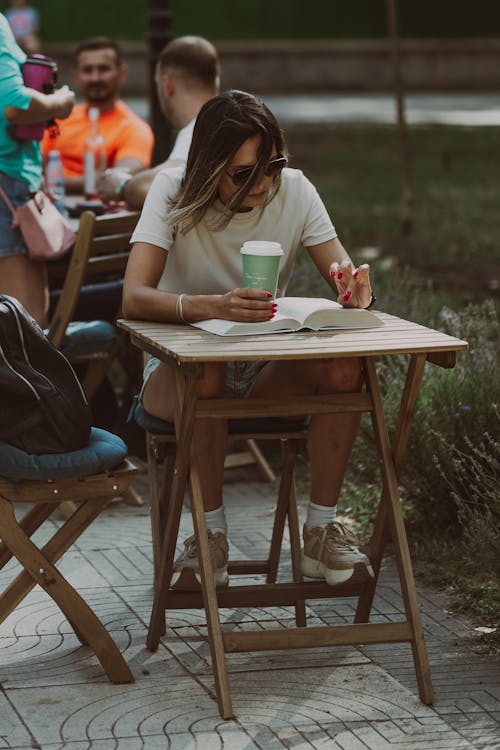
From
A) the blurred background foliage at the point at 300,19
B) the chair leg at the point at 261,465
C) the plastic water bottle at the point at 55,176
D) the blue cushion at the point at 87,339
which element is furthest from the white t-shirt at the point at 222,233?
the blurred background foliage at the point at 300,19

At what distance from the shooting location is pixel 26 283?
552cm

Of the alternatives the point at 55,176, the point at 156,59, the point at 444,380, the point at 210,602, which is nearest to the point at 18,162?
the point at 55,176

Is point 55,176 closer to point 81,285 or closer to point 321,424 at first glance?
point 81,285

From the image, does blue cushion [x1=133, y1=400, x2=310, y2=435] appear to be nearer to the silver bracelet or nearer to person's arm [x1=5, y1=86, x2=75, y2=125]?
the silver bracelet

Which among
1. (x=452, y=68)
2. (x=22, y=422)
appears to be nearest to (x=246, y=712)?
(x=22, y=422)

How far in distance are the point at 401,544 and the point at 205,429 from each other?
63 cm

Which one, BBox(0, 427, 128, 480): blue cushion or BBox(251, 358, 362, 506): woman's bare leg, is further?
BBox(251, 358, 362, 506): woman's bare leg

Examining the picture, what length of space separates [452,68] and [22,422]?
2134cm

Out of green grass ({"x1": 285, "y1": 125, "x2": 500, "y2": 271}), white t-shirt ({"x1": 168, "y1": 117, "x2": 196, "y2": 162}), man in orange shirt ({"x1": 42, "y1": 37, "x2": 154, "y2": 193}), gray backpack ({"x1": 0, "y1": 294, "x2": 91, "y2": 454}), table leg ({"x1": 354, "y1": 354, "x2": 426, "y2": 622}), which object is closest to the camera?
gray backpack ({"x1": 0, "y1": 294, "x2": 91, "y2": 454})

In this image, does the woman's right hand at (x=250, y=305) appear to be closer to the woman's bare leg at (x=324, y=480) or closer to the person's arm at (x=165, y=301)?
the person's arm at (x=165, y=301)

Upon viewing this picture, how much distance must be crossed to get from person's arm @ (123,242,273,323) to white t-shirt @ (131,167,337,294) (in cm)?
6

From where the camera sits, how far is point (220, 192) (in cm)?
409

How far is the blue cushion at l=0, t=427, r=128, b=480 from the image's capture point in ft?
11.8

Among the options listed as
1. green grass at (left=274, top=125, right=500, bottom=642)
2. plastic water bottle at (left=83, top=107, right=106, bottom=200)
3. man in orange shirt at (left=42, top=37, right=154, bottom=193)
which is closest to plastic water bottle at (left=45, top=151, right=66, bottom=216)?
plastic water bottle at (left=83, top=107, right=106, bottom=200)
